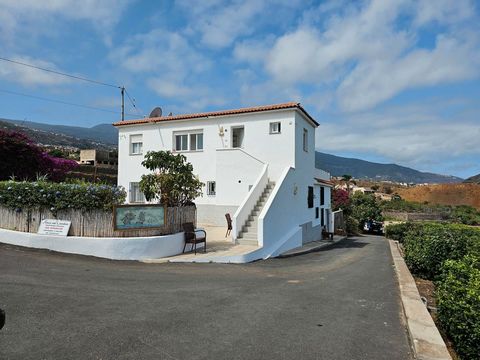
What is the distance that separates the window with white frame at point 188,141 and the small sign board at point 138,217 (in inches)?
392

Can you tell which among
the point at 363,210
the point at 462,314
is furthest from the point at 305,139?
the point at 363,210

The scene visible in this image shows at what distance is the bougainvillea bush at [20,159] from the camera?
19188mm

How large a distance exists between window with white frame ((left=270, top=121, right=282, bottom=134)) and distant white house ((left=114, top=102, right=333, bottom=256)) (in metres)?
0.05

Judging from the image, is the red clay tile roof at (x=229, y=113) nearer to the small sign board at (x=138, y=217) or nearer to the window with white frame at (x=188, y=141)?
the window with white frame at (x=188, y=141)

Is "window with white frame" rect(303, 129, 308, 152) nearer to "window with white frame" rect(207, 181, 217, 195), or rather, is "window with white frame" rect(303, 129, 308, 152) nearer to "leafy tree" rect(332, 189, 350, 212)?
"window with white frame" rect(207, 181, 217, 195)

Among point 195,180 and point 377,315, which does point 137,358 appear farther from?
point 195,180

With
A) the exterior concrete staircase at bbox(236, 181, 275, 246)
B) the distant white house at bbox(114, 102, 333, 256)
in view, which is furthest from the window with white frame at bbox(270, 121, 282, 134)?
the exterior concrete staircase at bbox(236, 181, 275, 246)

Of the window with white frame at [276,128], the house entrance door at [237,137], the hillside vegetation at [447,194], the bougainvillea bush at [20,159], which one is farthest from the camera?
the hillside vegetation at [447,194]

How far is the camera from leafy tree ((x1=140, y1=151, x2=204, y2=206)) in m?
12.5

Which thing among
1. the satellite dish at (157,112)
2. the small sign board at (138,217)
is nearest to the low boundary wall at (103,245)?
the small sign board at (138,217)

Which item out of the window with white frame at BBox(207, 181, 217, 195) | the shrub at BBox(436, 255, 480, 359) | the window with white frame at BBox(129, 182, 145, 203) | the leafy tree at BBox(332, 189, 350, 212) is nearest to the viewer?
the shrub at BBox(436, 255, 480, 359)

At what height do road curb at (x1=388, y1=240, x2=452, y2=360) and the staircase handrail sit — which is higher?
the staircase handrail

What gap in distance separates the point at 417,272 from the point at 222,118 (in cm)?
1310

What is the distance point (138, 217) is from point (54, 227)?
2.72m
